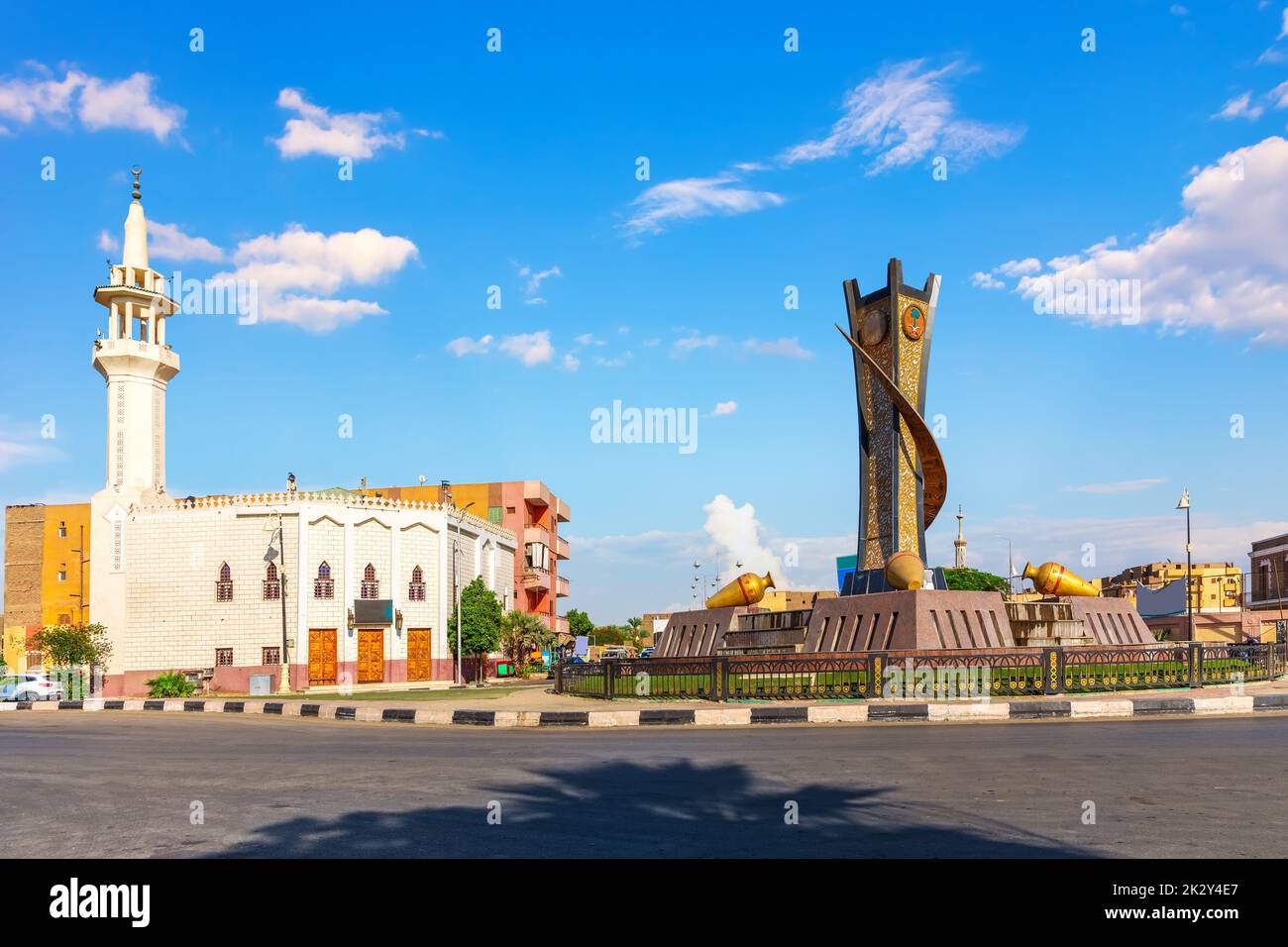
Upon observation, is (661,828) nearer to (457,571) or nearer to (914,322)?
(914,322)

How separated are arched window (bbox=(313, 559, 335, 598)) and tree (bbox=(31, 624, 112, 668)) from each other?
32.3 feet

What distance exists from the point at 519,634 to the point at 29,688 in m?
25.9

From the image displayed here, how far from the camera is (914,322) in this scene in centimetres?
3075

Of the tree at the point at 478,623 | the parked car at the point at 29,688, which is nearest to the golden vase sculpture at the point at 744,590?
the tree at the point at 478,623

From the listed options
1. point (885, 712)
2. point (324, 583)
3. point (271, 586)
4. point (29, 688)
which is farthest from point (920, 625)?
point (271, 586)

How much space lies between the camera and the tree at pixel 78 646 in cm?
4453

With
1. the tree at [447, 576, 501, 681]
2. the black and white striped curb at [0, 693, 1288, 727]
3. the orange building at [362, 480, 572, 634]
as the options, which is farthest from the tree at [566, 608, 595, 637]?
the black and white striped curb at [0, 693, 1288, 727]

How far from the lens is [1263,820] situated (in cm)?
692

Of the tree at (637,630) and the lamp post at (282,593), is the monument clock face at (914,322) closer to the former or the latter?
the lamp post at (282,593)

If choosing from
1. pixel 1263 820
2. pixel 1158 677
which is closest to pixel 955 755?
pixel 1263 820

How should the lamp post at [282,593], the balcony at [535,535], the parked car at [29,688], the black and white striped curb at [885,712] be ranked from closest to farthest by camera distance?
1. the black and white striped curb at [885,712]
2. the parked car at [29,688]
3. the lamp post at [282,593]
4. the balcony at [535,535]

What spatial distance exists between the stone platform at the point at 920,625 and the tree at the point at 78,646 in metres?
28.5
